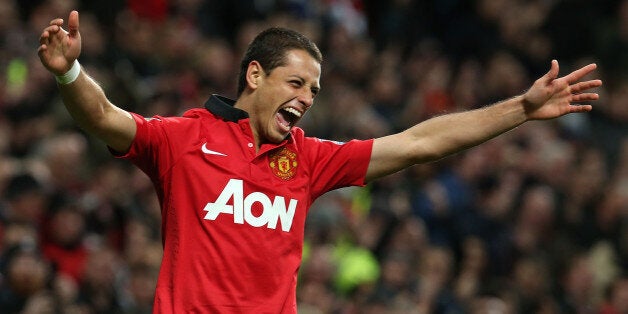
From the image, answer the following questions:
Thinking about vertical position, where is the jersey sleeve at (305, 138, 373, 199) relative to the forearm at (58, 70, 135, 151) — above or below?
above

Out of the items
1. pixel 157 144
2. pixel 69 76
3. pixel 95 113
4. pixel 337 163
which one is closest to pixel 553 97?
pixel 337 163

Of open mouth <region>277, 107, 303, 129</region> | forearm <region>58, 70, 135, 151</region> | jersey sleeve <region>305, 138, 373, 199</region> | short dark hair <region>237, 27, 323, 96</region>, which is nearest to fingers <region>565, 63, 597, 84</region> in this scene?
jersey sleeve <region>305, 138, 373, 199</region>

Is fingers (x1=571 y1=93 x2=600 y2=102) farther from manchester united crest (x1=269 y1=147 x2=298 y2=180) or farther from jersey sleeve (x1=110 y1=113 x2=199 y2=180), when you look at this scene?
jersey sleeve (x1=110 y1=113 x2=199 y2=180)

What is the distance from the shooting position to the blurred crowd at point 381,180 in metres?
8.62

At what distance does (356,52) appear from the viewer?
12.9 metres

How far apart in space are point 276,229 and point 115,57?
20.3 feet

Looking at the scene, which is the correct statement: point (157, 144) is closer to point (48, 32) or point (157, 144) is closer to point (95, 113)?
point (95, 113)

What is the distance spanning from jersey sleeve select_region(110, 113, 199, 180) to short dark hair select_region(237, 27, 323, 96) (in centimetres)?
46

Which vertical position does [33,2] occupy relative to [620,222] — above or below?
above

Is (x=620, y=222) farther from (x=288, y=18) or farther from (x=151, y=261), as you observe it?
(x=151, y=261)

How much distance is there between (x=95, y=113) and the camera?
4.68 m

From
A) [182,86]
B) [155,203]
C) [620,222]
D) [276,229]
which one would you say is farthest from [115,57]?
[276,229]

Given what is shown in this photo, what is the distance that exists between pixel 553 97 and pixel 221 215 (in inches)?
62.6

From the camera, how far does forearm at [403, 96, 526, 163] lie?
5320 mm
